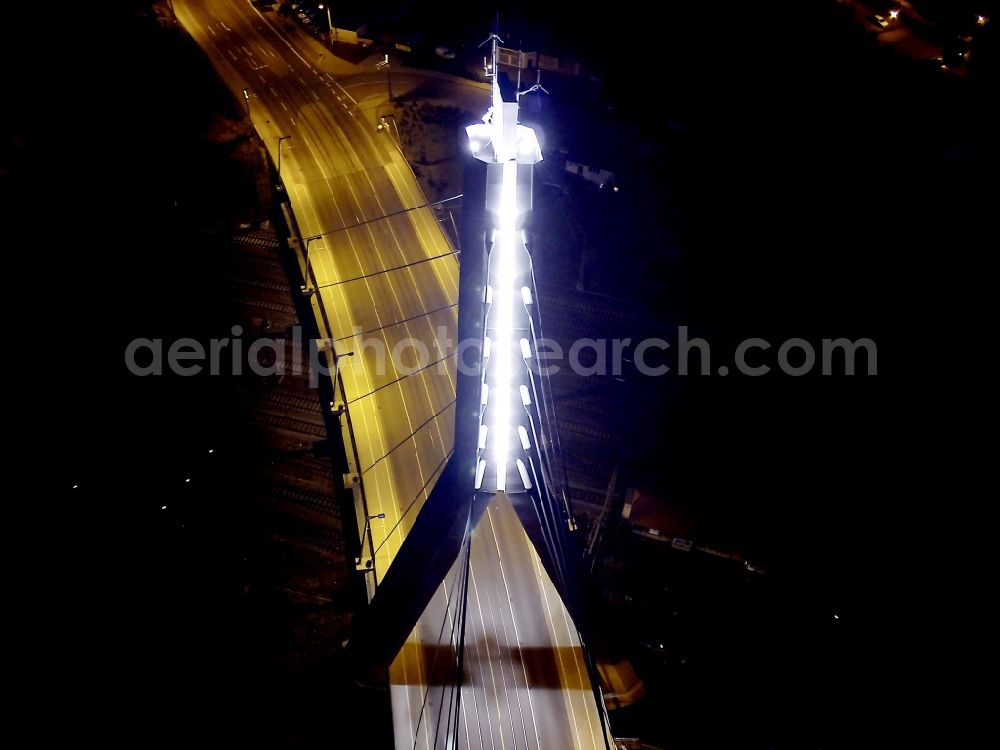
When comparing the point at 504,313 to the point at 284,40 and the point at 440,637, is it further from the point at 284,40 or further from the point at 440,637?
the point at 284,40

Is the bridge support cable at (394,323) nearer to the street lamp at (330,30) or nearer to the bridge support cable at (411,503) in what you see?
the bridge support cable at (411,503)

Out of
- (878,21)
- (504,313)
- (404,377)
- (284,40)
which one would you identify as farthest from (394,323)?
(878,21)

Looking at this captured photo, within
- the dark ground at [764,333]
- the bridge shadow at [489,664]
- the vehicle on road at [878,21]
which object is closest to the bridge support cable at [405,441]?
the bridge shadow at [489,664]

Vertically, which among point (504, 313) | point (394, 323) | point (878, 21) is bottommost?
point (504, 313)

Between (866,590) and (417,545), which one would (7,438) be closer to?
(417,545)

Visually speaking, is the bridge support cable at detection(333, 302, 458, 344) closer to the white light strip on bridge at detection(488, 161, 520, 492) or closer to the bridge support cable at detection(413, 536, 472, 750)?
the white light strip on bridge at detection(488, 161, 520, 492)

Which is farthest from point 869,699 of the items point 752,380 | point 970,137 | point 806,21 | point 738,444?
point 806,21
